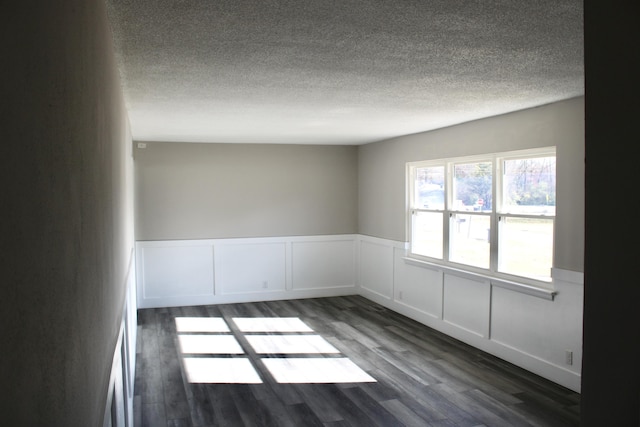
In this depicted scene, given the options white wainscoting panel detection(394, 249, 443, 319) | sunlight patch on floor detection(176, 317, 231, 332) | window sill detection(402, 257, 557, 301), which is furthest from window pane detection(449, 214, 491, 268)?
sunlight patch on floor detection(176, 317, 231, 332)

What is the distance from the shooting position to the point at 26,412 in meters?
0.58

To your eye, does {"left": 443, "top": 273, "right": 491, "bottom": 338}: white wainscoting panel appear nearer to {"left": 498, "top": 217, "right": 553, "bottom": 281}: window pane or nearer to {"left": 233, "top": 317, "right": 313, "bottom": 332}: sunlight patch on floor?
{"left": 498, "top": 217, "right": 553, "bottom": 281}: window pane

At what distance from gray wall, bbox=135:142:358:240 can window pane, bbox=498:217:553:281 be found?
352 cm

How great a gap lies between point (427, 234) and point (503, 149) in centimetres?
178

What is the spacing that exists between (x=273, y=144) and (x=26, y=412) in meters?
7.46

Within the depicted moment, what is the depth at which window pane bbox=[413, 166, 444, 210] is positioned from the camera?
20.3 ft

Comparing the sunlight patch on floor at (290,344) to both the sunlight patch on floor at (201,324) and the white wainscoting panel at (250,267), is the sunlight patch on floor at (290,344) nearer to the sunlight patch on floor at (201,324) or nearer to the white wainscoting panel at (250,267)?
the sunlight patch on floor at (201,324)

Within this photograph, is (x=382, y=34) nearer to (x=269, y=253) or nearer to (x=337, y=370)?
(x=337, y=370)

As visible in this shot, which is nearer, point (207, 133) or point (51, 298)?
point (51, 298)

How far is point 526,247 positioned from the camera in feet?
15.9

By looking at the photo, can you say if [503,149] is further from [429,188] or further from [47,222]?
[47,222]

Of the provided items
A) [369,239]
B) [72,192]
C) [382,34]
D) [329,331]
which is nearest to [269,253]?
[369,239]

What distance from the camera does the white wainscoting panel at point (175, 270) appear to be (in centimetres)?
732

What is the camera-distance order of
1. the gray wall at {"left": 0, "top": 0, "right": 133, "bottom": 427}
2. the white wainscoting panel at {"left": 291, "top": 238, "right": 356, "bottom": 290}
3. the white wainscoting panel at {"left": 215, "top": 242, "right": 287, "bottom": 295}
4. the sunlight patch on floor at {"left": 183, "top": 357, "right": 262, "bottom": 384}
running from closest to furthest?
the gray wall at {"left": 0, "top": 0, "right": 133, "bottom": 427} → the sunlight patch on floor at {"left": 183, "top": 357, "right": 262, "bottom": 384} → the white wainscoting panel at {"left": 215, "top": 242, "right": 287, "bottom": 295} → the white wainscoting panel at {"left": 291, "top": 238, "right": 356, "bottom": 290}
